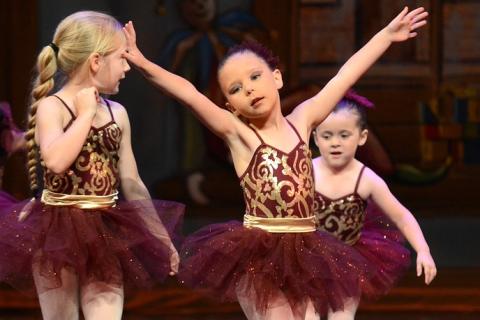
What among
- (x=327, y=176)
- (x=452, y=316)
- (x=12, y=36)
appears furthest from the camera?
(x=12, y=36)

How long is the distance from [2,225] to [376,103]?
389cm

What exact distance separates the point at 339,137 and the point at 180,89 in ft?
2.62

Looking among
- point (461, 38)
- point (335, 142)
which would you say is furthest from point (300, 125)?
point (461, 38)

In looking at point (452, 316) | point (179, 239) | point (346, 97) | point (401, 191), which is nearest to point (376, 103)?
point (401, 191)

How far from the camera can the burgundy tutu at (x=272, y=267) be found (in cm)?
342

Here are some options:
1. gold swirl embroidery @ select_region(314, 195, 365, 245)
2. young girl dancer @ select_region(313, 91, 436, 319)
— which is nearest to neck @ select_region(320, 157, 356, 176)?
young girl dancer @ select_region(313, 91, 436, 319)

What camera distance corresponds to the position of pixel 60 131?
343cm

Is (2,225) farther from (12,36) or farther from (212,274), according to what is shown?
(12,36)

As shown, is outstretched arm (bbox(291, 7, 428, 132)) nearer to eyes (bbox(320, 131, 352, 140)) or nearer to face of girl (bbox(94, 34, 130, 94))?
eyes (bbox(320, 131, 352, 140))

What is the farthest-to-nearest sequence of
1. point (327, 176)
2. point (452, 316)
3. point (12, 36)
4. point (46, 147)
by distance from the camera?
point (12, 36)
point (452, 316)
point (327, 176)
point (46, 147)

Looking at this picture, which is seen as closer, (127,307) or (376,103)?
(127,307)

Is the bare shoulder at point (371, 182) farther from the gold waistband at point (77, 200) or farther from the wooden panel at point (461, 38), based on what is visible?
the wooden panel at point (461, 38)

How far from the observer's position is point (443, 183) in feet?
23.4

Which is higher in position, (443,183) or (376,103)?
(376,103)
